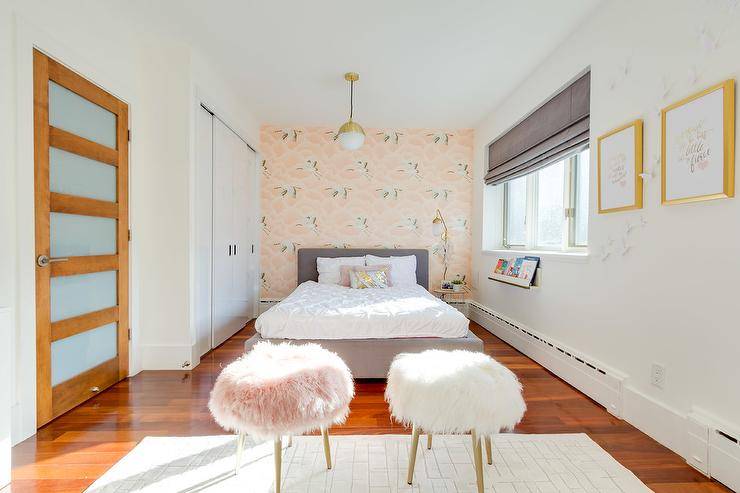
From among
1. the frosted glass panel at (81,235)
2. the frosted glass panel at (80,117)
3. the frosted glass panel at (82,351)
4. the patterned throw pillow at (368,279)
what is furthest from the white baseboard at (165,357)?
the patterned throw pillow at (368,279)

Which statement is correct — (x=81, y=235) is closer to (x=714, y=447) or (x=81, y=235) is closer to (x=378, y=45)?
(x=378, y=45)

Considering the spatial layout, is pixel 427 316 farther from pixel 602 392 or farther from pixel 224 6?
pixel 224 6

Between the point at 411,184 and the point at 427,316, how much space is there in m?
2.53

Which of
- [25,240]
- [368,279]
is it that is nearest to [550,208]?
[368,279]

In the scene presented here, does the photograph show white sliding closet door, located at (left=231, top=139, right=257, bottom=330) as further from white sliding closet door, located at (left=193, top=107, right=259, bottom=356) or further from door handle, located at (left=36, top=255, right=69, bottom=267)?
door handle, located at (left=36, top=255, right=69, bottom=267)

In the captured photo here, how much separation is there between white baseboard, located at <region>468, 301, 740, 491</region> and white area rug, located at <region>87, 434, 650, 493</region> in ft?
1.10

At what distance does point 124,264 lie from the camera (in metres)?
2.71

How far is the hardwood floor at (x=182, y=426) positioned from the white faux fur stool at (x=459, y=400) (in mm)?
637

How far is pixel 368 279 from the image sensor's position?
13.1ft

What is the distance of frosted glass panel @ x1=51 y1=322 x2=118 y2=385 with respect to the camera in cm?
213

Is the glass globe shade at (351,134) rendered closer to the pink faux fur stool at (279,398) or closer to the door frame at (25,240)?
the door frame at (25,240)

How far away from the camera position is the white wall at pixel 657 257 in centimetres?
160

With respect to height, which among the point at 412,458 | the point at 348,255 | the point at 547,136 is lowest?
the point at 412,458

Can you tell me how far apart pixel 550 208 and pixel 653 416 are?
1971 millimetres
